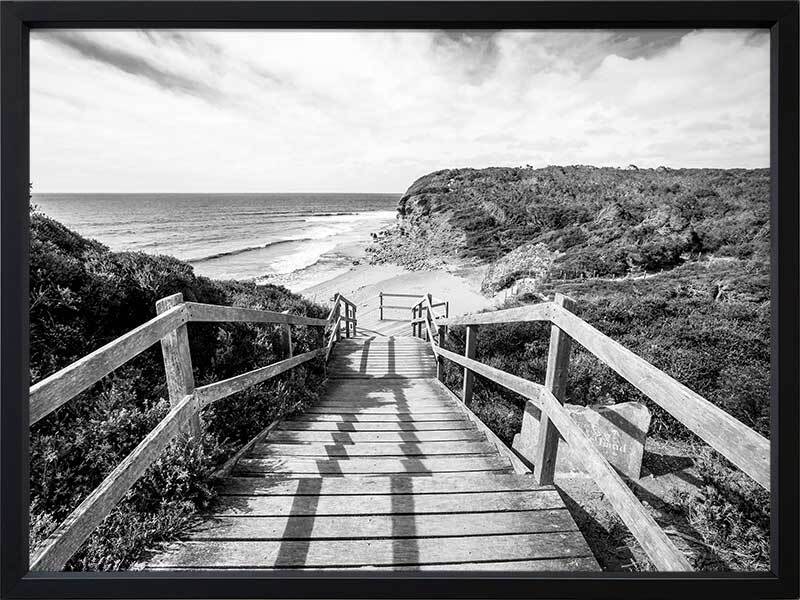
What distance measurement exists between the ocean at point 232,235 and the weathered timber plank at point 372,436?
8.65 ft

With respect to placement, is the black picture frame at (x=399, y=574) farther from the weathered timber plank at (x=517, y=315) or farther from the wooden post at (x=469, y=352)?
the wooden post at (x=469, y=352)

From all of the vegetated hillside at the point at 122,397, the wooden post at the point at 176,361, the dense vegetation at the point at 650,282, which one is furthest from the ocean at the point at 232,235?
the dense vegetation at the point at 650,282

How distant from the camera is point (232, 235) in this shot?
3016 centimetres

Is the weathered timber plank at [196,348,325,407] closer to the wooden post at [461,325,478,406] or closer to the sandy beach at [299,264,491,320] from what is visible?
the wooden post at [461,325,478,406]

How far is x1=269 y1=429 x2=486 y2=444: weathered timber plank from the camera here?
3387mm

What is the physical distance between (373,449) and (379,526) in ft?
3.34

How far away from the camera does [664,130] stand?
272cm

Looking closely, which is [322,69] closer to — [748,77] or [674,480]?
[748,77]

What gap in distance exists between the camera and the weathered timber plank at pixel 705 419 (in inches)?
51.9

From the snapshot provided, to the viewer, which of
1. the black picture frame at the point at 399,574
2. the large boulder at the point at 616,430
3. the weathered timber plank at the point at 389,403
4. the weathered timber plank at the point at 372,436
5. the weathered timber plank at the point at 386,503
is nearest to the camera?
the black picture frame at the point at 399,574

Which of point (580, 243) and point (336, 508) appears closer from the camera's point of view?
point (336, 508)

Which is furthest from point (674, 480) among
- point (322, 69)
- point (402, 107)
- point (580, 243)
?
point (580, 243)
